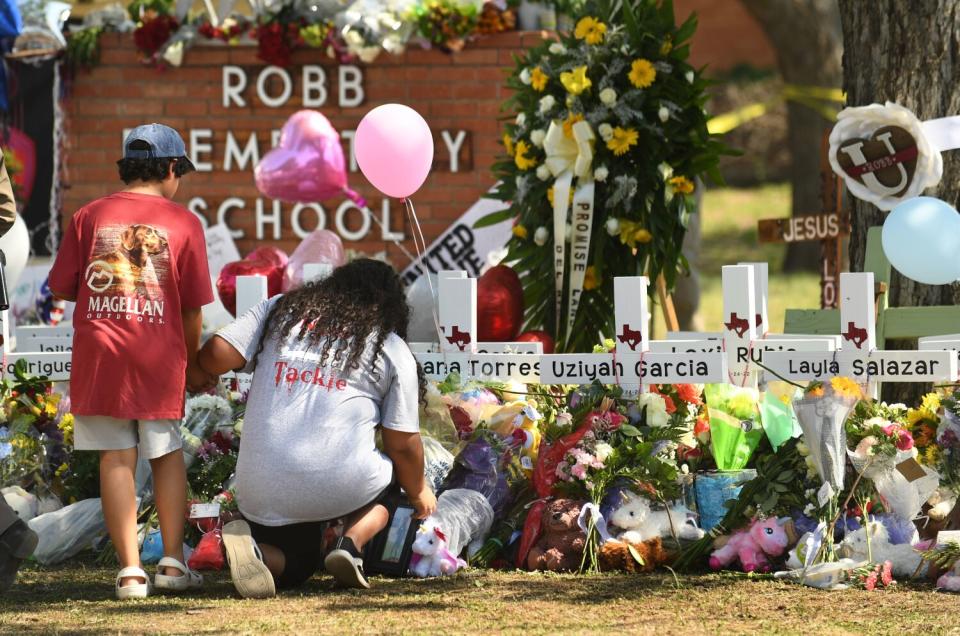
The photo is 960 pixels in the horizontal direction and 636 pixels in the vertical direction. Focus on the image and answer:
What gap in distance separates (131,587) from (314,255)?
2.87m

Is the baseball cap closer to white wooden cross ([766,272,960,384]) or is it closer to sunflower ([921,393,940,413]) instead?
white wooden cross ([766,272,960,384])

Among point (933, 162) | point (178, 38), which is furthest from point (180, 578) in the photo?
point (178, 38)

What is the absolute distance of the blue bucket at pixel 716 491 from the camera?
15.5 ft

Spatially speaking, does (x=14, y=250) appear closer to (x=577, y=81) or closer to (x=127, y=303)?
(x=127, y=303)

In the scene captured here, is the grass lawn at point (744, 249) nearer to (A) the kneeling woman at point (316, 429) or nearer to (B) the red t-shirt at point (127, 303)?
(A) the kneeling woman at point (316, 429)

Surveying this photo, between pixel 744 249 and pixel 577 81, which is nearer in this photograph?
pixel 577 81

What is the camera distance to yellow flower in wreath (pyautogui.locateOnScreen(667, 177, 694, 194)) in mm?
6445

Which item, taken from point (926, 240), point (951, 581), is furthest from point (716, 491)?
point (926, 240)

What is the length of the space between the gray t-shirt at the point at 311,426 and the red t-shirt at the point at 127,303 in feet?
0.67

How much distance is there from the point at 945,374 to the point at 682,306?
5.32 metres

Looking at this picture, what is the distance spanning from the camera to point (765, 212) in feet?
69.5

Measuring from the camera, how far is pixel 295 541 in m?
4.37

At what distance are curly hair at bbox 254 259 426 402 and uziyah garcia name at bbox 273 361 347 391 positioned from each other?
0.05 metres

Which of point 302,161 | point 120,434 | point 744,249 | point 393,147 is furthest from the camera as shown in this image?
point 744,249
